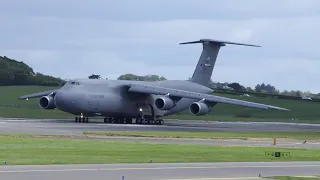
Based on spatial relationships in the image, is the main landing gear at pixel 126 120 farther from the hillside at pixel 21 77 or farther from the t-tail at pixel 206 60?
the hillside at pixel 21 77

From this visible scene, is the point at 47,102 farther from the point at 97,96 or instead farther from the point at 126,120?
the point at 126,120

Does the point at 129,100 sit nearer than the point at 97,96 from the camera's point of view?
No

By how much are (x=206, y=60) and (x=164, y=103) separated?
41.1 feet

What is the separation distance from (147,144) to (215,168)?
575 inches

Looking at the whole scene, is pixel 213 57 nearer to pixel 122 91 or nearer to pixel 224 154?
pixel 122 91

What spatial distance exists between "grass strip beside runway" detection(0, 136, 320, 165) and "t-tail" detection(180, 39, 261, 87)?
49617mm

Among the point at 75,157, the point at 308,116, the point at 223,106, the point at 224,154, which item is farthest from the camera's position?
the point at 223,106

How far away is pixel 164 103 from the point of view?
280ft

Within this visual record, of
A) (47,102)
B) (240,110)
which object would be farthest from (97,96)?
(240,110)

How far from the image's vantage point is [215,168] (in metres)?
30.5

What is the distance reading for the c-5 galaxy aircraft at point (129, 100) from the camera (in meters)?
82.8

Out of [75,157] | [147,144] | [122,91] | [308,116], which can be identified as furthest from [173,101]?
[75,157]

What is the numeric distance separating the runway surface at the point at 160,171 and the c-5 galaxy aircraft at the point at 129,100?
162 feet

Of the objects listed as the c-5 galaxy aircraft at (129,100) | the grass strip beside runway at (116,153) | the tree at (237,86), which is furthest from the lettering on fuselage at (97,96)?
the tree at (237,86)
